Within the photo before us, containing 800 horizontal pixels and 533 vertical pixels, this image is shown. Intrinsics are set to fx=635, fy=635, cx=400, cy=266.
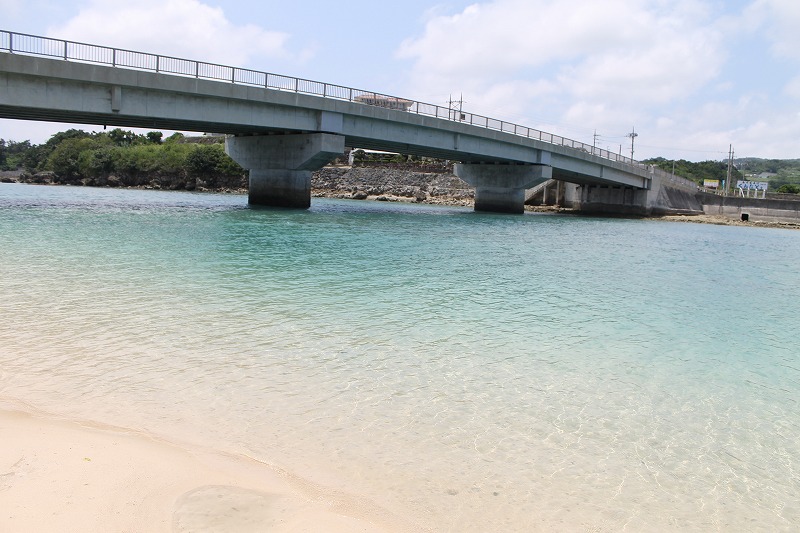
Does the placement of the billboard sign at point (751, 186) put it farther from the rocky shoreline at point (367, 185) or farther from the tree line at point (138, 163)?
the tree line at point (138, 163)

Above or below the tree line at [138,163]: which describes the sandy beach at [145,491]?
below

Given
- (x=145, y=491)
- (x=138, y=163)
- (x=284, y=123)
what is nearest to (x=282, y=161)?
(x=284, y=123)

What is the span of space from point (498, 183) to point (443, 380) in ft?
190

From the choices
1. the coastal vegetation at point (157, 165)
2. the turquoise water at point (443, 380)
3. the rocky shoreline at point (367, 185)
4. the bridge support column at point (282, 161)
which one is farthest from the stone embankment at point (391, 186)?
the turquoise water at point (443, 380)

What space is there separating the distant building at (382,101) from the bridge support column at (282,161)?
4.15 m

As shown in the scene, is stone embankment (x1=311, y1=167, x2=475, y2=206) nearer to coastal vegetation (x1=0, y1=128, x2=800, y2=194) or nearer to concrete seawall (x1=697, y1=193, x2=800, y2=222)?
coastal vegetation (x1=0, y1=128, x2=800, y2=194)

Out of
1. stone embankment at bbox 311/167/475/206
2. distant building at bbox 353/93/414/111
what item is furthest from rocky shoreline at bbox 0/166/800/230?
distant building at bbox 353/93/414/111

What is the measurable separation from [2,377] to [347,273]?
10.6 m

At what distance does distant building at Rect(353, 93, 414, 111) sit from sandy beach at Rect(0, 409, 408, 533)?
1607 inches

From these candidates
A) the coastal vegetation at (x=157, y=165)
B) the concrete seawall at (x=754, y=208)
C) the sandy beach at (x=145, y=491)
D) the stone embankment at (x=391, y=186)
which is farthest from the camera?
the coastal vegetation at (x=157, y=165)

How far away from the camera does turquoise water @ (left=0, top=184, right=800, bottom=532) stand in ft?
18.4

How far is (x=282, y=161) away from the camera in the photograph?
44.7 m

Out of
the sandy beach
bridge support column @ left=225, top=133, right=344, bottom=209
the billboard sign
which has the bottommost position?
the sandy beach

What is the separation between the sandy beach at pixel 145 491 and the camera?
14.3 ft
